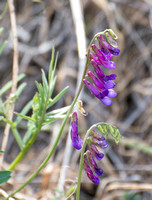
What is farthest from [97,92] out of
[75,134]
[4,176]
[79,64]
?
[79,64]

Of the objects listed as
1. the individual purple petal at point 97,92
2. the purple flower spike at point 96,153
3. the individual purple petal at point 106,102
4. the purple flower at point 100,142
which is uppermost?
the individual purple petal at point 97,92

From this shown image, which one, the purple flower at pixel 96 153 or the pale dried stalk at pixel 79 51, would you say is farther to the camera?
the pale dried stalk at pixel 79 51

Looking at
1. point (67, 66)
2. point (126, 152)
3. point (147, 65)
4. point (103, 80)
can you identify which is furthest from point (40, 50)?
point (103, 80)

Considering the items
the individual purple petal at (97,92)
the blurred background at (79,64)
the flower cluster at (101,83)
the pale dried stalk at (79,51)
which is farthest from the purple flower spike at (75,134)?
the blurred background at (79,64)

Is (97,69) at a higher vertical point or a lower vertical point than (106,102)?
higher

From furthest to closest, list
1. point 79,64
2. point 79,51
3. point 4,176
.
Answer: point 79,64 < point 79,51 < point 4,176

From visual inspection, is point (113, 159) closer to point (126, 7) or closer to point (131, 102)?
point (131, 102)

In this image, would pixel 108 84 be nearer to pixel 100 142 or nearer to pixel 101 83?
pixel 101 83

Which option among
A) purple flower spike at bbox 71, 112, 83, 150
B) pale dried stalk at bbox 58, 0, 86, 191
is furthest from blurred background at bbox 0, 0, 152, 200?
purple flower spike at bbox 71, 112, 83, 150

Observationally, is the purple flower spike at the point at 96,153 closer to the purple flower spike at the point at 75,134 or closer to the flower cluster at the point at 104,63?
the purple flower spike at the point at 75,134

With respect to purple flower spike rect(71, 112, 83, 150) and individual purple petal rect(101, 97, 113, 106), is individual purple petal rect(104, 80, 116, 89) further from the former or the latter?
purple flower spike rect(71, 112, 83, 150)

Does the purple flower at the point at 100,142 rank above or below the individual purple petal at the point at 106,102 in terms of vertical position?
below
